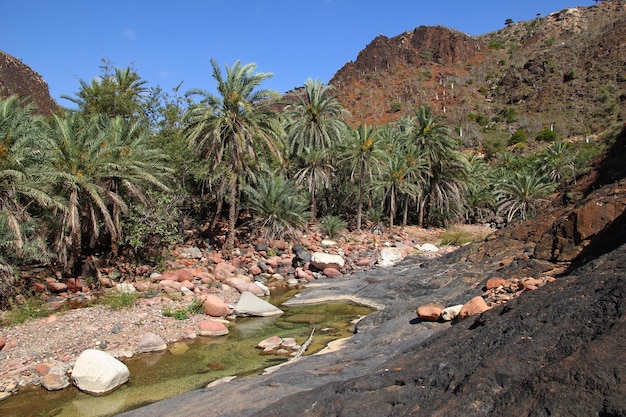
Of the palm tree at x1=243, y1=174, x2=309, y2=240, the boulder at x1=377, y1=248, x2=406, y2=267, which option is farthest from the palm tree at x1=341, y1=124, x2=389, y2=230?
the boulder at x1=377, y1=248, x2=406, y2=267

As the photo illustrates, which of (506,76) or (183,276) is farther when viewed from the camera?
(506,76)

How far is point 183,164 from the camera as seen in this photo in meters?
21.8

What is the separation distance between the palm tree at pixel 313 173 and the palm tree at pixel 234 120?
5.99 metres

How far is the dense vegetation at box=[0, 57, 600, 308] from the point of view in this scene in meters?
12.9

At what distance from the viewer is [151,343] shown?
949 centimetres

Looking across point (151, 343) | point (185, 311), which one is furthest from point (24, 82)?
point (151, 343)

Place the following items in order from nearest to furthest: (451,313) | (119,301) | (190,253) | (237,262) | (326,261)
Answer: (451,313) → (119,301) → (326,261) → (237,262) → (190,253)

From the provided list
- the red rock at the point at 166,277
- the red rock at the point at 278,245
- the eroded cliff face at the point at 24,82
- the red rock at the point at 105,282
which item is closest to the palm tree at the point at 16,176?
the red rock at the point at 105,282

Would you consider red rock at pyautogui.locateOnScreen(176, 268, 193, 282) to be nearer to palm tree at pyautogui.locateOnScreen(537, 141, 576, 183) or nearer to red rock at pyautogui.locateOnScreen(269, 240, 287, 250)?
red rock at pyautogui.locateOnScreen(269, 240, 287, 250)

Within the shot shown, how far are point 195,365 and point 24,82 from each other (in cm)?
3883

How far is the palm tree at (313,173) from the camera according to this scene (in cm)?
2536

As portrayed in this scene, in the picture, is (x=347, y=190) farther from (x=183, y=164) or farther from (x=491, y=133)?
(x=491, y=133)

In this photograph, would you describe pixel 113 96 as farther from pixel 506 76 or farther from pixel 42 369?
pixel 506 76

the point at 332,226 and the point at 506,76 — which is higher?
the point at 506,76
